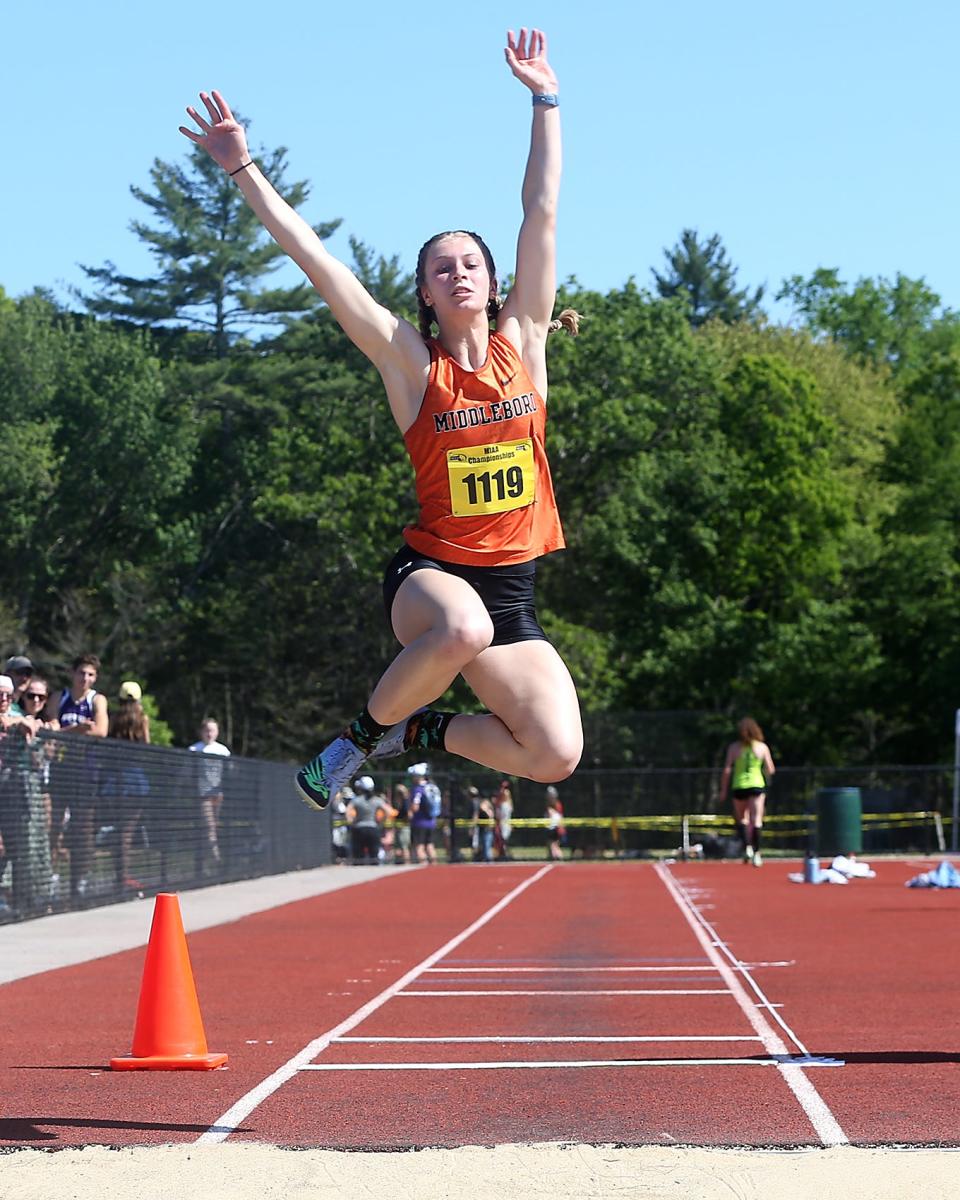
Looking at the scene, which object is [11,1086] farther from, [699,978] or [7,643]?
[7,643]

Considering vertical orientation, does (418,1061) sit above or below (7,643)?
below

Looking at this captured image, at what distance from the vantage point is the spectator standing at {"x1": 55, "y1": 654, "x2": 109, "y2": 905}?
54.7ft

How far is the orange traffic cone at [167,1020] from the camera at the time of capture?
760cm

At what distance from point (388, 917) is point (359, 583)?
37311mm

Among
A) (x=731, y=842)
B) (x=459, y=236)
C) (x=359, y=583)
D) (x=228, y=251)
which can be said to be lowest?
(x=731, y=842)

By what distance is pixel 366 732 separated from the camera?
263 inches

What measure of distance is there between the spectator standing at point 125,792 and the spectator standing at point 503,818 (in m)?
19.5

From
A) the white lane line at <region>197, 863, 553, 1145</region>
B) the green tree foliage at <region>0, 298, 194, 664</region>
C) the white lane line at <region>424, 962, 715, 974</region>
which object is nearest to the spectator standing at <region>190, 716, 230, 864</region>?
the white lane line at <region>197, 863, 553, 1145</region>

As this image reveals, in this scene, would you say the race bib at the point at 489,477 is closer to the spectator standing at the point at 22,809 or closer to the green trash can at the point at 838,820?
the spectator standing at the point at 22,809

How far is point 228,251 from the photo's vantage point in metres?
61.8

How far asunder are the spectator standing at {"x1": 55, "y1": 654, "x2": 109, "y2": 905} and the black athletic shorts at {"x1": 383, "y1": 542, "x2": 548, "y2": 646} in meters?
10.6

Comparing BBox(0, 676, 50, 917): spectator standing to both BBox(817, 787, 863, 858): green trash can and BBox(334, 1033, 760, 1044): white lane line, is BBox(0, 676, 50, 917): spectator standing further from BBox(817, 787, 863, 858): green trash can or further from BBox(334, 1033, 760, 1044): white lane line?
BBox(817, 787, 863, 858): green trash can

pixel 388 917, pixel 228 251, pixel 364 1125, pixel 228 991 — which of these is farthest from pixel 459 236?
pixel 228 251

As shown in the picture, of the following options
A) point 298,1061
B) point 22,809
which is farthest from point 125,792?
point 298,1061
